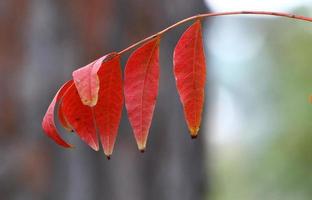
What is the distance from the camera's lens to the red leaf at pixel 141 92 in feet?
1.69

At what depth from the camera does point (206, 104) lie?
186cm

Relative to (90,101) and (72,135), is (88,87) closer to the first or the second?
(90,101)

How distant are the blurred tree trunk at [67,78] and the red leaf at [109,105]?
816mm

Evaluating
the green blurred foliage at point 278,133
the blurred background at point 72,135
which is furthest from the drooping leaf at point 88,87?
the green blurred foliage at point 278,133

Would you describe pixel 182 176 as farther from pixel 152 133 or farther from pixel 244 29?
pixel 244 29

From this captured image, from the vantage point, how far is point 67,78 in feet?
4.42

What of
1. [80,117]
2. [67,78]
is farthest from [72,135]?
[80,117]

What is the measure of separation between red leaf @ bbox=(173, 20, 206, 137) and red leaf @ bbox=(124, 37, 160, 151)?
2 centimetres

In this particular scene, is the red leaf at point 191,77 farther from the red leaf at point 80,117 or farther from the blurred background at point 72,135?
the blurred background at point 72,135

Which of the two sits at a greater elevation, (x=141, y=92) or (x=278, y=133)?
(x=141, y=92)

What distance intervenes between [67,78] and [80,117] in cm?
83

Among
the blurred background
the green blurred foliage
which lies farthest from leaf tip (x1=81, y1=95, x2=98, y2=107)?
the green blurred foliage

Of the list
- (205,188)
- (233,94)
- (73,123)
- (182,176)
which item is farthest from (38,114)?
(233,94)

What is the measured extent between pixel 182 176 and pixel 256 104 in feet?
16.9
